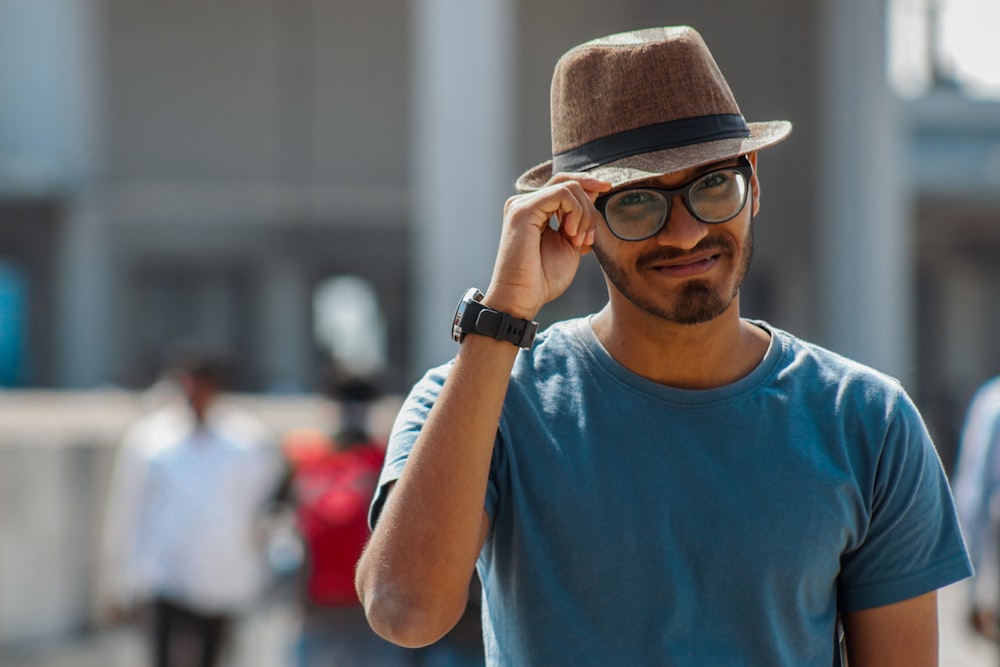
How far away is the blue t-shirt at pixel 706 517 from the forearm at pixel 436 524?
9 cm

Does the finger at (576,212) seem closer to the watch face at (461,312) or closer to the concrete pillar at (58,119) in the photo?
the watch face at (461,312)

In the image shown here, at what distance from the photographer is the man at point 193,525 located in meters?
6.25

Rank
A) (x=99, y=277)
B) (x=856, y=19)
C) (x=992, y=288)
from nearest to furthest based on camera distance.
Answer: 1. (x=856, y=19)
2. (x=99, y=277)
3. (x=992, y=288)

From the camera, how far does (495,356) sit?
1.98 metres

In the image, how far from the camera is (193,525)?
6316mm

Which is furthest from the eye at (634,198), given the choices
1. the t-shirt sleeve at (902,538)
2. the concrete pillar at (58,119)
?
the concrete pillar at (58,119)

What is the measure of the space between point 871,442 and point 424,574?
0.68 meters

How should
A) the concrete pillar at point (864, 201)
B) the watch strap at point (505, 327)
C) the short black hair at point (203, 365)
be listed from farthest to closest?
the concrete pillar at point (864, 201), the short black hair at point (203, 365), the watch strap at point (505, 327)

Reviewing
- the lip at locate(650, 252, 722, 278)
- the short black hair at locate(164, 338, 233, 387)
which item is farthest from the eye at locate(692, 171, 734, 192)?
the short black hair at locate(164, 338, 233, 387)

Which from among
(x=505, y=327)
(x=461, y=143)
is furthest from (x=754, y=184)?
(x=461, y=143)

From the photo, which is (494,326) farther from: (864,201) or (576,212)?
(864,201)

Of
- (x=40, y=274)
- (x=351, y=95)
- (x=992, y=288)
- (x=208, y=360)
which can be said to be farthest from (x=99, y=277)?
(x=992, y=288)

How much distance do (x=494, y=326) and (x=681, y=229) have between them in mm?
315

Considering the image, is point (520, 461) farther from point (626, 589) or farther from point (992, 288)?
point (992, 288)
